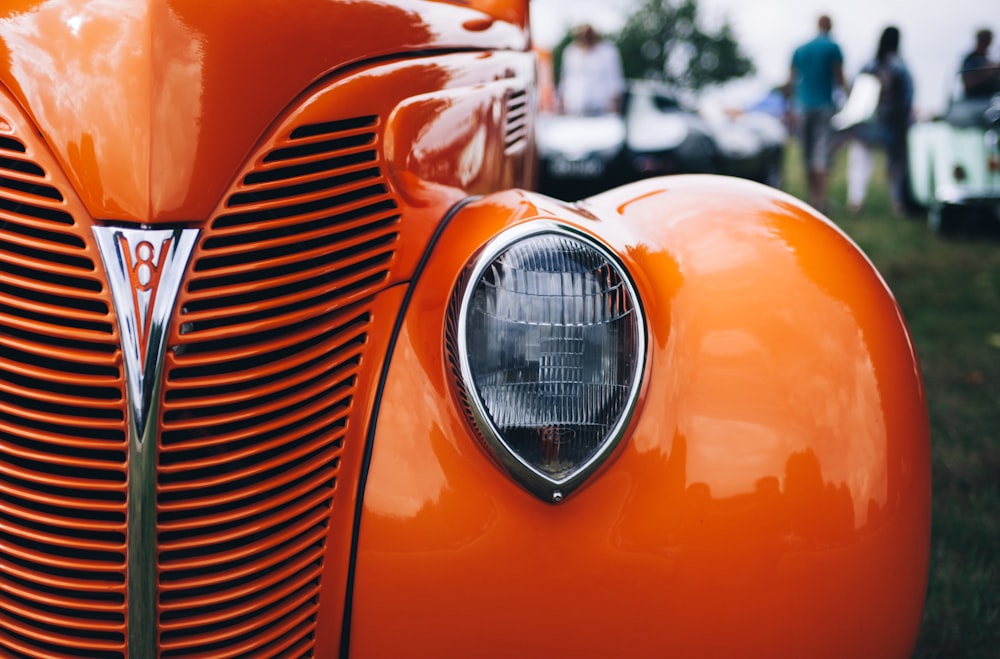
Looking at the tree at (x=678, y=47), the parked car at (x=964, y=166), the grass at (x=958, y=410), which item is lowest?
the grass at (x=958, y=410)

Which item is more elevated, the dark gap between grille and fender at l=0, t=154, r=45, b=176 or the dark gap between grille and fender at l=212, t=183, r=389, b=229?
the dark gap between grille and fender at l=0, t=154, r=45, b=176

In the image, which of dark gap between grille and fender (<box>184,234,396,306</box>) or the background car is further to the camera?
the background car

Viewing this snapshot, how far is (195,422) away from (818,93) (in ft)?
28.5

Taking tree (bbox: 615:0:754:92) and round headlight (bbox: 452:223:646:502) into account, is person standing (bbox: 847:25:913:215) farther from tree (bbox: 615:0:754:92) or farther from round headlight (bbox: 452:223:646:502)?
tree (bbox: 615:0:754:92)

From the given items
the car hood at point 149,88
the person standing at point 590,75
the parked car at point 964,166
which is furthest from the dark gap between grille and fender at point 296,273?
the parked car at point 964,166

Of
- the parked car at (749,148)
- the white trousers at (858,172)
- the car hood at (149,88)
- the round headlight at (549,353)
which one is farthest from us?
the parked car at (749,148)

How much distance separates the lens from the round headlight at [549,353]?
1303 millimetres

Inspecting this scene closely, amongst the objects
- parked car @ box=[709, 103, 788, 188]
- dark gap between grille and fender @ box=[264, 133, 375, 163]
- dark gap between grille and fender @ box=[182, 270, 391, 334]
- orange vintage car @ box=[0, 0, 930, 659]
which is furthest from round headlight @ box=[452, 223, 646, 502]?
parked car @ box=[709, 103, 788, 188]

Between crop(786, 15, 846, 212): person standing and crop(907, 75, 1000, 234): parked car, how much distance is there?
1003 mm

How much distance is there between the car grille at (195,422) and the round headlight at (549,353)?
0.22 m

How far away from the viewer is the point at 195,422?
127 centimetres

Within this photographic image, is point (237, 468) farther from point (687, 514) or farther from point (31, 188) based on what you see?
point (687, 514)

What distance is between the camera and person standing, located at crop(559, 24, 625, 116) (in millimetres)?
7824

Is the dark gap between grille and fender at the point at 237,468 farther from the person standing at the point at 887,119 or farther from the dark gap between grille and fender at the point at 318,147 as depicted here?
the person standing at the point at 887,119
